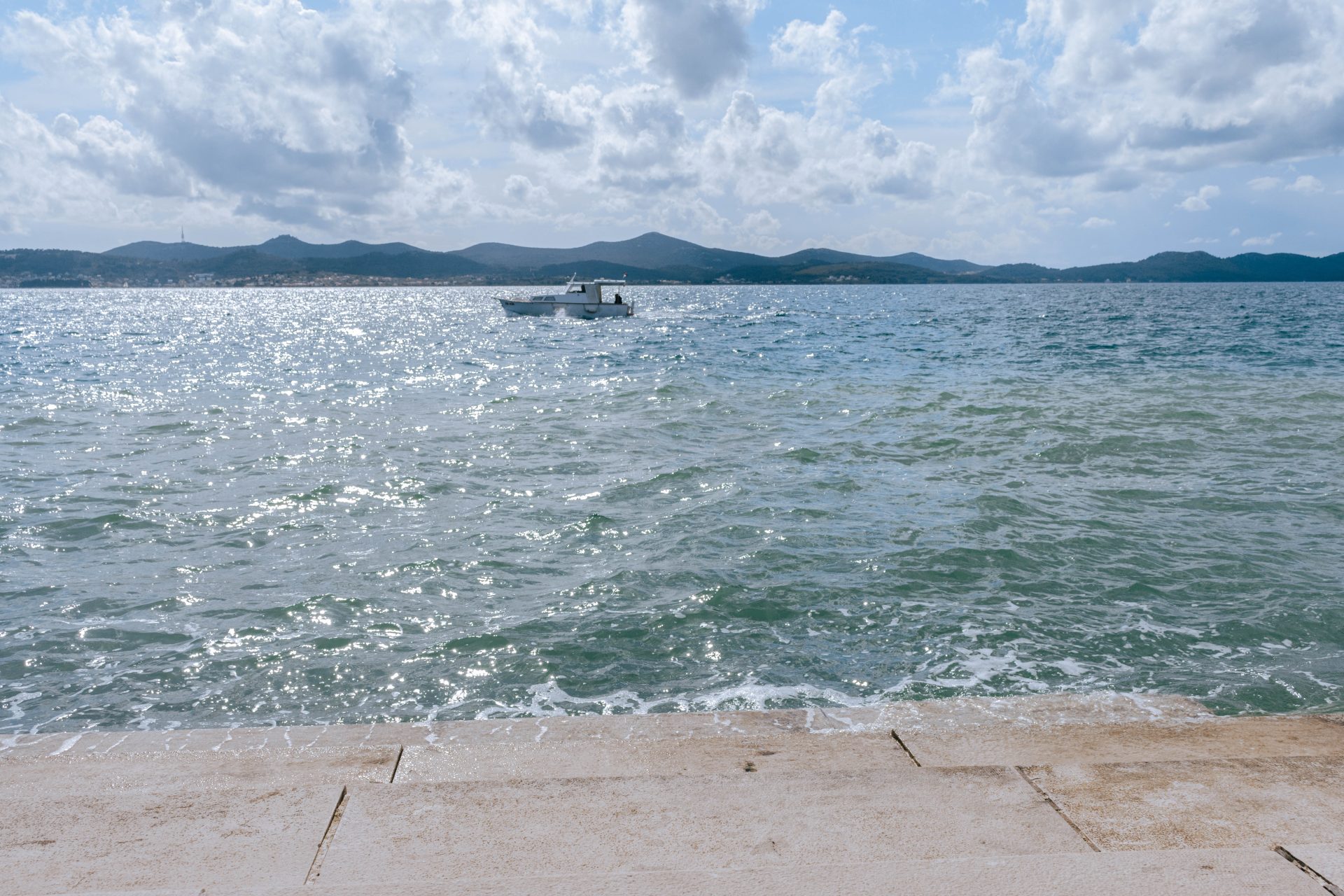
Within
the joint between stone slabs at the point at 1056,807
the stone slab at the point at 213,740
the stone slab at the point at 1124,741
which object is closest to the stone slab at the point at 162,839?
the stone slab at the point at 213,740

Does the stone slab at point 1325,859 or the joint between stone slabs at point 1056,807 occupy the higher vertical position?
the stone slab at point 1325,859

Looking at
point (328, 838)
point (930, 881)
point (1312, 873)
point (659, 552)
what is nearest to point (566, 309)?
point (659, 552)

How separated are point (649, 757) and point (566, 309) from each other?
3149 inches

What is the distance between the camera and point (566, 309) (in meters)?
83.2

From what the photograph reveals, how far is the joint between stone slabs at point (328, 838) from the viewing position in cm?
→ 332

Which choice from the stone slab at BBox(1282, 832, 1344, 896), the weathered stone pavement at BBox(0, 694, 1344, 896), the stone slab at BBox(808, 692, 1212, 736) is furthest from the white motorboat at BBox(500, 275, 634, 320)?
the stone slab at BBox(1282, 832, 1344, 896)

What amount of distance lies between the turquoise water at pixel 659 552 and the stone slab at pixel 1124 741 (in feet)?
5.70

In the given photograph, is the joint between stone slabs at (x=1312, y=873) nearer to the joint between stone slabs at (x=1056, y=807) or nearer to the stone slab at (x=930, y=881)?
the stone slab at (x=930, y=881)

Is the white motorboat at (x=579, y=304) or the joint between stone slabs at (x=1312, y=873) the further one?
the white motorboat at (x=579, y=304)

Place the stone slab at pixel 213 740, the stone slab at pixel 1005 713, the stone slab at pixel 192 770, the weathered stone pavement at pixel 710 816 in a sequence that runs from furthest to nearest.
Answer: the stone slab at pixel 1005 713, the stone slab at pixel 213 740, the stone slab at pixel 192 770, the weathered stone pavement at pixel 710 816

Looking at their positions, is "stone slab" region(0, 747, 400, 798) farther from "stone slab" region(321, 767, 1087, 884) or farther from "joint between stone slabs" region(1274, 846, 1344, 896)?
"joint between stone slabs" region(1274, 846, 1344, 896)

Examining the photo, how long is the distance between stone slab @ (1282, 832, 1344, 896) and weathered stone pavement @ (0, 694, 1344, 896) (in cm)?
1

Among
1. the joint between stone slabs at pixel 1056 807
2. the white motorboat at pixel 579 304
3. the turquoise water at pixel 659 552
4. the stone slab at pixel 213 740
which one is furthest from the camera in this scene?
the white motorboat at pixel 579 304

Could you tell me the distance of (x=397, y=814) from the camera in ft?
12.3
